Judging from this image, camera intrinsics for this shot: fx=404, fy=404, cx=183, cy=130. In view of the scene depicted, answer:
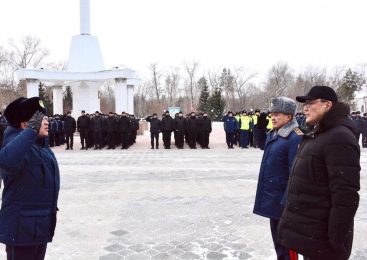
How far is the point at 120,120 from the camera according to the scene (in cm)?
1933

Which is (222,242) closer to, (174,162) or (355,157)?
(355,157)

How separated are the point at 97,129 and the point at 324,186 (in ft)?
56.2

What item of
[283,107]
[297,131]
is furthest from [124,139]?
[297,131]

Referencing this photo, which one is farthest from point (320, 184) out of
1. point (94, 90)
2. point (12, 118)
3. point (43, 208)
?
point (94, 90)

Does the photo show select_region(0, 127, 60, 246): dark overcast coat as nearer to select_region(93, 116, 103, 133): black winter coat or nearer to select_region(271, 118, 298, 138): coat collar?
select_region(271, 118, 298, 138): coat collar

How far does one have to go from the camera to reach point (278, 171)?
12.9ft

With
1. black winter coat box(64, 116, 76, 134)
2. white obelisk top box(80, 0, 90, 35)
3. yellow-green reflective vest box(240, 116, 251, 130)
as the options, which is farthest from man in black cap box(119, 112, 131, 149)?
white obelisk top box(80, 0, 90, 35)

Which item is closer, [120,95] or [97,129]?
[97,129]

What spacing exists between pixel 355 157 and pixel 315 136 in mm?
310

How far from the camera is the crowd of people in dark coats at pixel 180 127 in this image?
1945cm

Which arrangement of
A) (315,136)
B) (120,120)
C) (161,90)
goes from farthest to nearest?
1. (161,90)
2. (120,120)
3. (315,136)

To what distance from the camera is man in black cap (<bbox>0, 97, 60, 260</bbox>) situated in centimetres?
298

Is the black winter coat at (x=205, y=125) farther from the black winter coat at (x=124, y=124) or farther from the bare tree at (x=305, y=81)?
→ the bare tree at (x=305, y=81)

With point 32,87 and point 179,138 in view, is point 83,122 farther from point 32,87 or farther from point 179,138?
point 32,87
